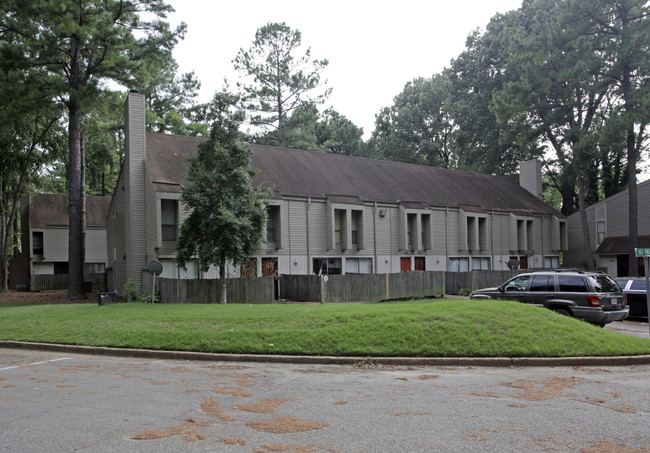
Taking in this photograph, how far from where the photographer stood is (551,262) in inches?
1718

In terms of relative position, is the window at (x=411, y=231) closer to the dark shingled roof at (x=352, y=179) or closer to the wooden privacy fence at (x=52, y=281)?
the dark shingled roof at (x=352, y=179)

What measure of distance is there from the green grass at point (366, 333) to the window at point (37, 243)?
29550 millimetres

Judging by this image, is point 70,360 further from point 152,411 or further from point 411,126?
point 411,126

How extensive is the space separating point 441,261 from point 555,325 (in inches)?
907

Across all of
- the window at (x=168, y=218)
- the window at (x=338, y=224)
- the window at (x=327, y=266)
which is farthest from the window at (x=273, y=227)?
the window at (x=168, y=218)

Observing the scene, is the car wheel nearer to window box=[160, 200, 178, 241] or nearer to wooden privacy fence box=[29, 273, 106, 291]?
window box=[160, 200, 178, 241]

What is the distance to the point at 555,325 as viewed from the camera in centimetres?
1291

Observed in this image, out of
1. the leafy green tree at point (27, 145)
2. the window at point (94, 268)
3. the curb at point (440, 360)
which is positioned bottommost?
the curb at point (440, 360)

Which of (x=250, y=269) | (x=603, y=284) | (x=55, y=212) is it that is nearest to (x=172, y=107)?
(x=55, y=212)

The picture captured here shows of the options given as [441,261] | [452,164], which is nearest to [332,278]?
[441,261]

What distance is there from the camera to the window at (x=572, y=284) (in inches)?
615

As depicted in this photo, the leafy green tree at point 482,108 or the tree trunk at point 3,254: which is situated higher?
the leafy green tree at point 482,108

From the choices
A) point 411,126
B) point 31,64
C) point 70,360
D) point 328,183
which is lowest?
point 70,360

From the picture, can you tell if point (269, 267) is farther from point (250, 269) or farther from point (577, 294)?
point (577, 294)
